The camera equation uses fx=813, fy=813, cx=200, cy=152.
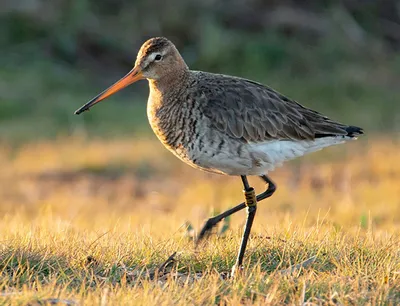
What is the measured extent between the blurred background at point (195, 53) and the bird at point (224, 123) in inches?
298

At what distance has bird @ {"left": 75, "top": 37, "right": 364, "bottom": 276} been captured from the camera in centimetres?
581

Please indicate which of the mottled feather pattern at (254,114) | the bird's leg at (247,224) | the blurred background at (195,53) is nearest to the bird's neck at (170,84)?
the mottled feather pattern at (254,114)

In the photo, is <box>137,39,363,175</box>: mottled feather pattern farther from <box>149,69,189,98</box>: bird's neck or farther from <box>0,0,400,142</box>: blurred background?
<box>0,0,400,142</box>: blurred background

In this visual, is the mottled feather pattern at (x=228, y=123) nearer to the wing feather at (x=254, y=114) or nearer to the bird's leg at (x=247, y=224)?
the wing feather at (x=254, y=114)

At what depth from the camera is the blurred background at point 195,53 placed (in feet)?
48.7

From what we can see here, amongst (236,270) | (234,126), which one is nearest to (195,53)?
(234,126)

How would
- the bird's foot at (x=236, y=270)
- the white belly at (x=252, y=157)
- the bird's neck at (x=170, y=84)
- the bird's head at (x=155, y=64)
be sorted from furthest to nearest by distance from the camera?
the bird's head at (x=155, y=64), the bird's neck at (x=170, y=84), the white belly at (x=252, y=157), the bird's foot at (x=236, y=270)

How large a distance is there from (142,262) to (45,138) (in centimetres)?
838

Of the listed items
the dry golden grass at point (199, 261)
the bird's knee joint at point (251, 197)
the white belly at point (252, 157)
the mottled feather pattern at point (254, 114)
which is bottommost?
the dry golden grass at point (199, 261)

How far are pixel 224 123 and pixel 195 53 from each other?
38.5 ft

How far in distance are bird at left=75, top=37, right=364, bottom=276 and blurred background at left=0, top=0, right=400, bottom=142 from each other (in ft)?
24.8

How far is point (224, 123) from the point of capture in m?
5.91

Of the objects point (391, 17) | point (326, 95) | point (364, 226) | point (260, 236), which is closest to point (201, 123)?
point (260, 236)

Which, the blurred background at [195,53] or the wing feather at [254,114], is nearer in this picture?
the wing feather at [254,114]
